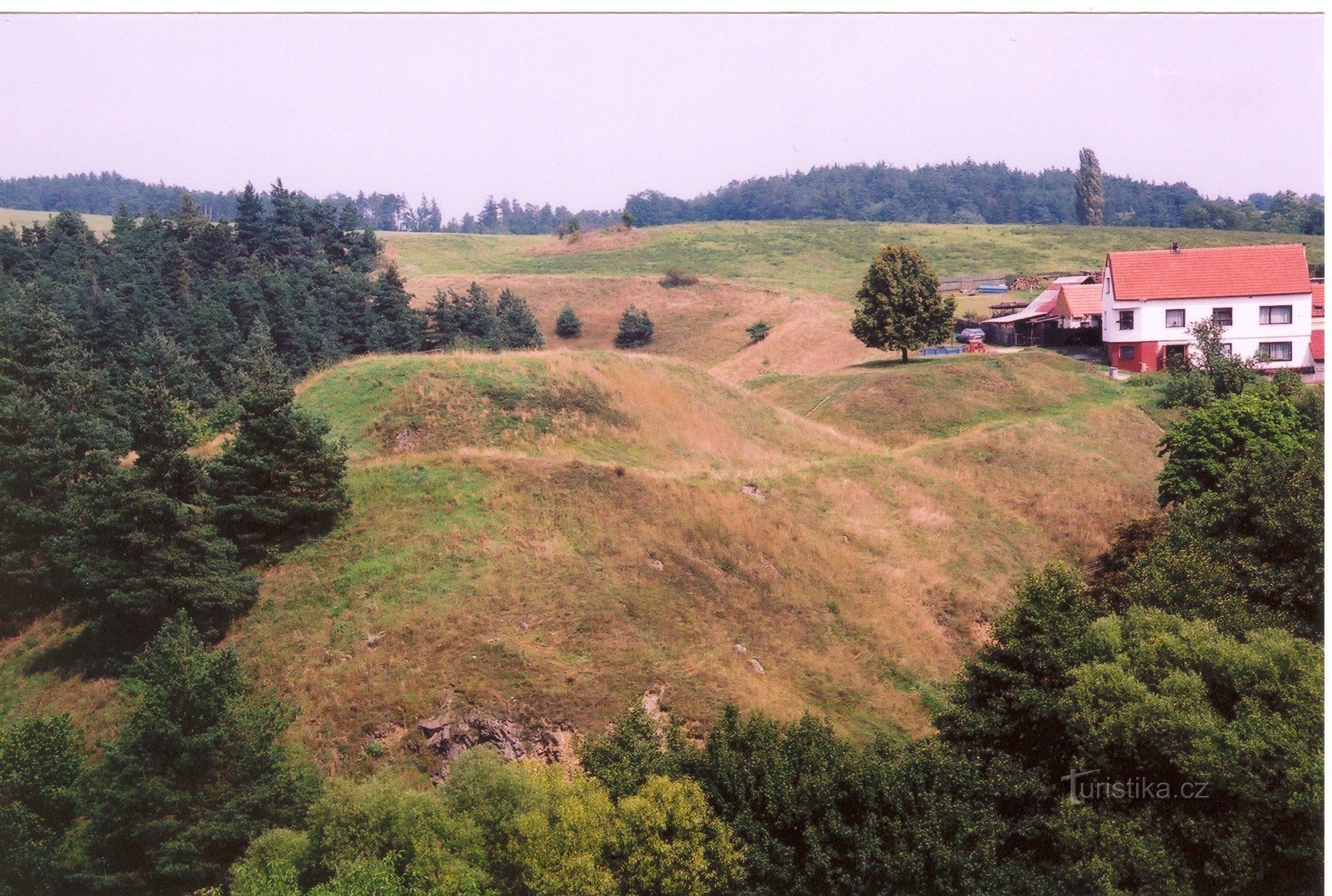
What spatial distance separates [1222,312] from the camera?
61.6 m

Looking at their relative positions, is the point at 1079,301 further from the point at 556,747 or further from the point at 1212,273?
the point at 556,747

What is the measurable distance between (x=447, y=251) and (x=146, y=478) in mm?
107787

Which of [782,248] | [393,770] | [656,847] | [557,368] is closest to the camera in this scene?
[656,847]

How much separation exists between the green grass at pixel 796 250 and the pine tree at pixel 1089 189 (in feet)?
61.2

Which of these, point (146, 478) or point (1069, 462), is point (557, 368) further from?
point (1069, 462)

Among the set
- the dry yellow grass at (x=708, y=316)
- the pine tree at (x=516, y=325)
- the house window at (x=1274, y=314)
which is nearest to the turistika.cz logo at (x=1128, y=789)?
the house window at (x=1274, y=314)

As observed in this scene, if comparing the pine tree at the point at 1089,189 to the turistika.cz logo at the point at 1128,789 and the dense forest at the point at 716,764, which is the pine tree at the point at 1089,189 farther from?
the turistika.cz logo at the point at 1128,789

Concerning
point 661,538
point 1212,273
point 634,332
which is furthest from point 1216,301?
point 634,332

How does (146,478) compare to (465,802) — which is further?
(146,478)

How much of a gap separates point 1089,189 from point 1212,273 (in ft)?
334

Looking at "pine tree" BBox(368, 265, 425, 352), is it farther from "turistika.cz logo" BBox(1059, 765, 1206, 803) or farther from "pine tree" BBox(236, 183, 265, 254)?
"turistika.cz logo" BBox(1059, 765, 1206, 803)

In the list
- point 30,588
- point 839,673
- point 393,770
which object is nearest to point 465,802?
point 393,770

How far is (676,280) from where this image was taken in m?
108

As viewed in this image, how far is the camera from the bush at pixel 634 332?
94.4 metres
